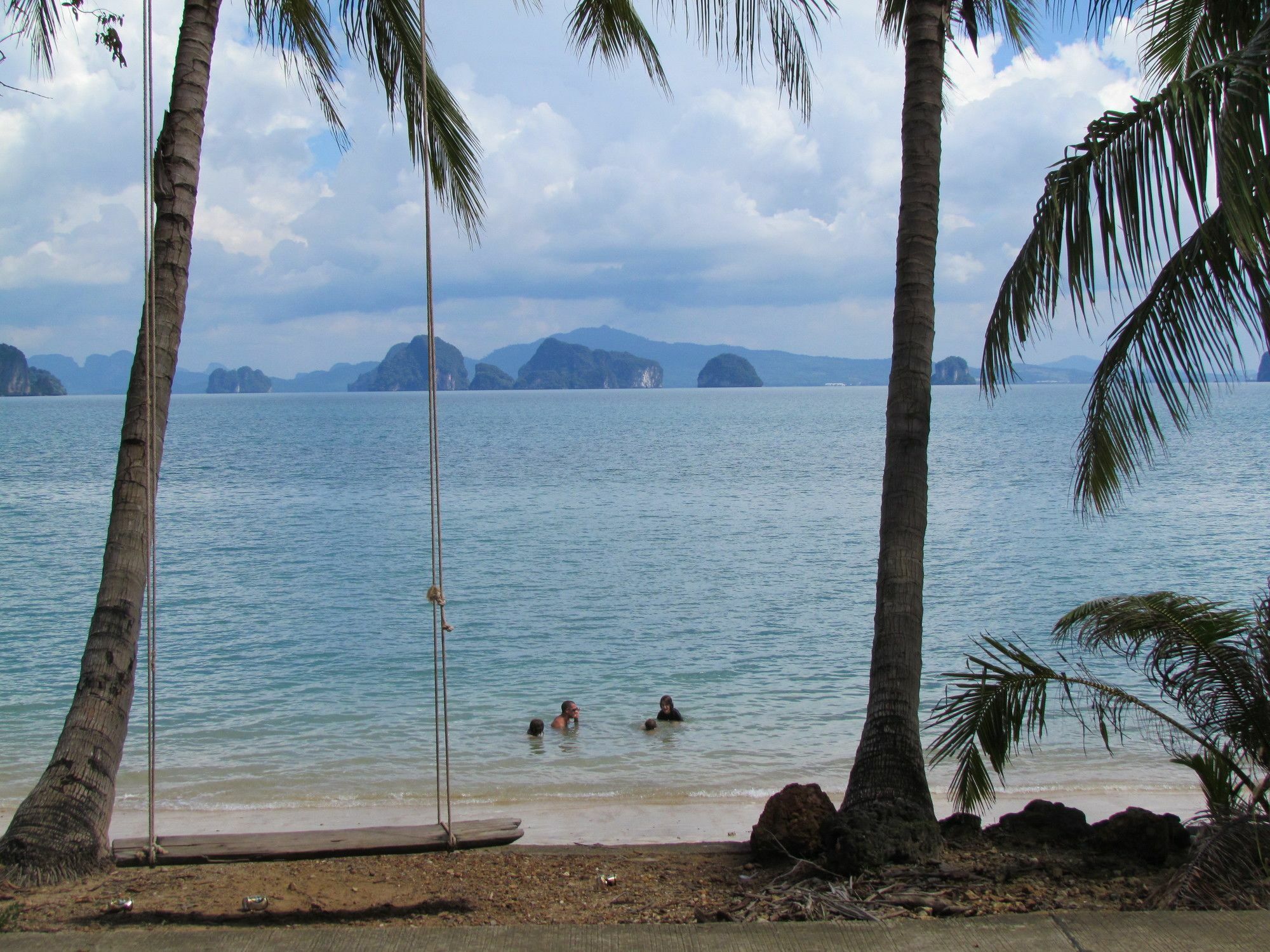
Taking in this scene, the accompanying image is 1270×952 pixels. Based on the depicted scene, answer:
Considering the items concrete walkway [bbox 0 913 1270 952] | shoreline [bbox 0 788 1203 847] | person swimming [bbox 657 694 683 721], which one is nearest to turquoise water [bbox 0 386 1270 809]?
person swimming [bbox 657 694 683 721]

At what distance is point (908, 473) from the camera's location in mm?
4988

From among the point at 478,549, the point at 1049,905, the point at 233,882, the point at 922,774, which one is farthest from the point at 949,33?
the point at 478,549

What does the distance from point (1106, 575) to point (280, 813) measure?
57.4 ft

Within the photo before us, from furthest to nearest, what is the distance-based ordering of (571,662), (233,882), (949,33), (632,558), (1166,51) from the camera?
(632,558) → (571,662) → (1166,51) → (949,33) → (233,882)

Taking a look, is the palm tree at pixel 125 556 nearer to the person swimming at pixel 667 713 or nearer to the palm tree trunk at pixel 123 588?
the palm tree trunk at pixel 123 588

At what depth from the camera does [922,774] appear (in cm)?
488

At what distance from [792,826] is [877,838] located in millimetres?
472

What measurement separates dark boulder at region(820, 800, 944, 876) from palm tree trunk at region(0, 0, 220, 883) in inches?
121

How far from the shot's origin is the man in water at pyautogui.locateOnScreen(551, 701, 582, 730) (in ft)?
36.6

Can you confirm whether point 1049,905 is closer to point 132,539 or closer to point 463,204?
point 132,539

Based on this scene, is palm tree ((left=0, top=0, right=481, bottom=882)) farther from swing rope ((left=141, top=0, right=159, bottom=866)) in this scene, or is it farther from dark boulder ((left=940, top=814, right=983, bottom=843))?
dark boulder ((left=940, top=814, right=983, bottom=843))

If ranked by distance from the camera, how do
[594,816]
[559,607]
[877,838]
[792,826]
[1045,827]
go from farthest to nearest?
1. [559,607]
2. [594,816]
3. [1045,827]
4. [792,826]
5. [877,838]

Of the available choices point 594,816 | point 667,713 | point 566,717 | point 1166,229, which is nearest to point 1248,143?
point 1166,229

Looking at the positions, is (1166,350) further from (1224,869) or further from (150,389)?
(150,389)
